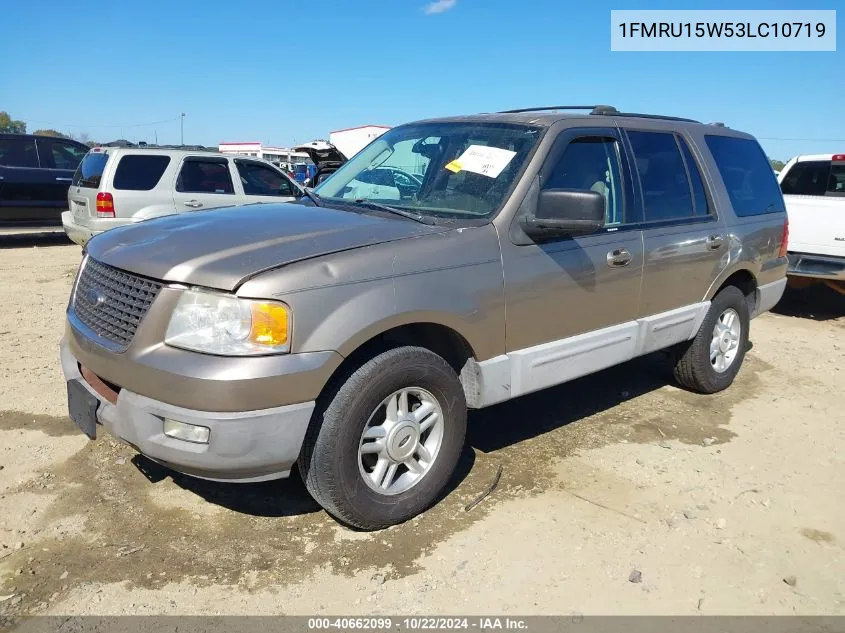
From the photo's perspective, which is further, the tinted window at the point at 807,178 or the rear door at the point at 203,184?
the rear door at the point at 203,184

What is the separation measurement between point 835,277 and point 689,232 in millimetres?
4135

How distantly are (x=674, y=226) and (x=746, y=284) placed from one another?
56.0 inches

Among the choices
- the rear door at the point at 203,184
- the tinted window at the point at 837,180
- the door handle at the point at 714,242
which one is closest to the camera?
the door handle at the point at 714,242

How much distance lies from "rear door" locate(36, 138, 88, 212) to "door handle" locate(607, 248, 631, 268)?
37.0 feet

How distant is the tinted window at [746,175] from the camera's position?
5051 millimetres

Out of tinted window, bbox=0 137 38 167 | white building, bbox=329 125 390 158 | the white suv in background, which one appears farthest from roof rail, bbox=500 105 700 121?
white building, bbox=329 125 390 158

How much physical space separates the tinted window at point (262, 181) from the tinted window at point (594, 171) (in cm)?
676

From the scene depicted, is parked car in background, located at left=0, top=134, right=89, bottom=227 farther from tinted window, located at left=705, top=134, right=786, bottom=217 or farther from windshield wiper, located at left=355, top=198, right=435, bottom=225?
tinted window, located at left=705, top=134, right=786, bottom=217

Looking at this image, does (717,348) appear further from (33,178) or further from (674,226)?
(33,178)

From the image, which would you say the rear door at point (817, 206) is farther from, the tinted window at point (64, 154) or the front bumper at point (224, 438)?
the tinted window at point (64, 154)

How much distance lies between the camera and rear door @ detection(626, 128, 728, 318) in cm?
429

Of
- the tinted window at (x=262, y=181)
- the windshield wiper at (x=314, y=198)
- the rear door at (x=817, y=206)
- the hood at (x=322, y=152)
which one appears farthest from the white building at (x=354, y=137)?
the windshield wiper at (x=314, y=198)

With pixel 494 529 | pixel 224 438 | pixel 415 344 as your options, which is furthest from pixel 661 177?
pixel 224 438

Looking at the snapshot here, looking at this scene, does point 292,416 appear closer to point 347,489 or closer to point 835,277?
point 347,489
